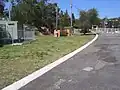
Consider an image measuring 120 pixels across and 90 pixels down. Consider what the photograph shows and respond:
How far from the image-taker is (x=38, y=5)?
221ft

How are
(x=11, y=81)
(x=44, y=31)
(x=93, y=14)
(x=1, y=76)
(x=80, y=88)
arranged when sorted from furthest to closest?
(x=93, y=14), (x=44, y=31), (x=1, y=76), (x=11, y=81), (x=80, y=88)

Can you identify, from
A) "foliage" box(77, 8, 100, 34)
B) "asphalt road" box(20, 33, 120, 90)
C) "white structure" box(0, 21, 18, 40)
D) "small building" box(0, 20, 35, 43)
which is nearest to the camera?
"asphalt road" box(20, 33, 120, 90)

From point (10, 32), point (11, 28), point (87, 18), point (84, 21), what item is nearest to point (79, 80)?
point (10, 32)

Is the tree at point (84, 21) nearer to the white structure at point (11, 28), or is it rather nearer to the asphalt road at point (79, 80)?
the white structure at point (11, 28)

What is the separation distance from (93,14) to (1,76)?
2415 inches

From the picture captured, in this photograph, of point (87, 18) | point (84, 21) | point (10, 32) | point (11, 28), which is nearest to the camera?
point (10, 32)

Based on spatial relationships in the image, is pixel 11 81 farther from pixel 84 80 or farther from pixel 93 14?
pixel 93 14

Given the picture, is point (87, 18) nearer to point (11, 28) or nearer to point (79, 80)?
point (11, 28)

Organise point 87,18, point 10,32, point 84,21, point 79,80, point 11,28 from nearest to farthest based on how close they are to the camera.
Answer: point 79,80 → point 10,32 → point 11,28 → point 84,21 → point 87,18

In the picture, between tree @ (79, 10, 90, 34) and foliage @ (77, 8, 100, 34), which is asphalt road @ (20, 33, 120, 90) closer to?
tree @ (79, 10, 90, 34)

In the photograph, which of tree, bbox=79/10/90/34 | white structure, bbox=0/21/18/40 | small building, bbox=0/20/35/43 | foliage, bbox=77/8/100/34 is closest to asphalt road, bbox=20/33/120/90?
small building, bbox=0/20/35/43

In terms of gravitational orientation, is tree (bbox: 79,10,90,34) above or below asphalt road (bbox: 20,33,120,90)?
above

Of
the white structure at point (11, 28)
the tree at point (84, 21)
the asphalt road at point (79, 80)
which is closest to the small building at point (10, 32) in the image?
the white structure at point (11, 28)

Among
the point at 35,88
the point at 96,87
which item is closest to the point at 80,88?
the point at 96,87
